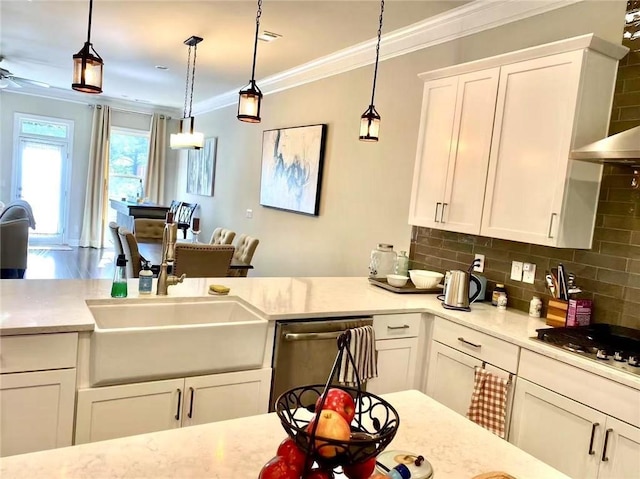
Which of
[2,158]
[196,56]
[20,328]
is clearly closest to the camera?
[20,328]

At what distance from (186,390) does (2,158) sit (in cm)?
847

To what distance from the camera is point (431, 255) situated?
11.6 feet

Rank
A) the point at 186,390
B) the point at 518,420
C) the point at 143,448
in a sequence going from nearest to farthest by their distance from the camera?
the point at 143,448
the point at 186,390
the point at 518,420

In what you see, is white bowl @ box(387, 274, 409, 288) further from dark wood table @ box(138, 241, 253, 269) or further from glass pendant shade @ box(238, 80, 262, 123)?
dark wood table @ box(138, 241, 253, 269)

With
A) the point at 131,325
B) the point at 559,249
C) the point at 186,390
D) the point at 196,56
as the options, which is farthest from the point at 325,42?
the point at 186,390

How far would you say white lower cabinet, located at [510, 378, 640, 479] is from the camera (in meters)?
1.84

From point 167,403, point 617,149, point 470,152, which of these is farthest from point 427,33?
point 167,403

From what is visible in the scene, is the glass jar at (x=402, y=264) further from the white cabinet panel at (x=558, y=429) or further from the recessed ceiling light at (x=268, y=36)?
the recessed ceiling light at (x=268, y=36)

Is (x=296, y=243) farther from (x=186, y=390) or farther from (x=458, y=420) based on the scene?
(x=458, y=420)

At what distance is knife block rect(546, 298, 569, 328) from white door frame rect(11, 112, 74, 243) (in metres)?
8.98

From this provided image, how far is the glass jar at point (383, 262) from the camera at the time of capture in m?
3.51

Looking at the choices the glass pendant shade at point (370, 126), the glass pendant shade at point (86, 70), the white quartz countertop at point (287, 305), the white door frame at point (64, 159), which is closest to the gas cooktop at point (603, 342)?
the white quartz countertop at point (287, 305)

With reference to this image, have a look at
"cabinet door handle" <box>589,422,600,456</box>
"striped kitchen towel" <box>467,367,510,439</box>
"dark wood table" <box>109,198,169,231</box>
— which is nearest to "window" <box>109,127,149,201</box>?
"dark wood table" <box>109,198,169,231</box>

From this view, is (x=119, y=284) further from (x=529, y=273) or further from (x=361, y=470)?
(x=529, y=273)
